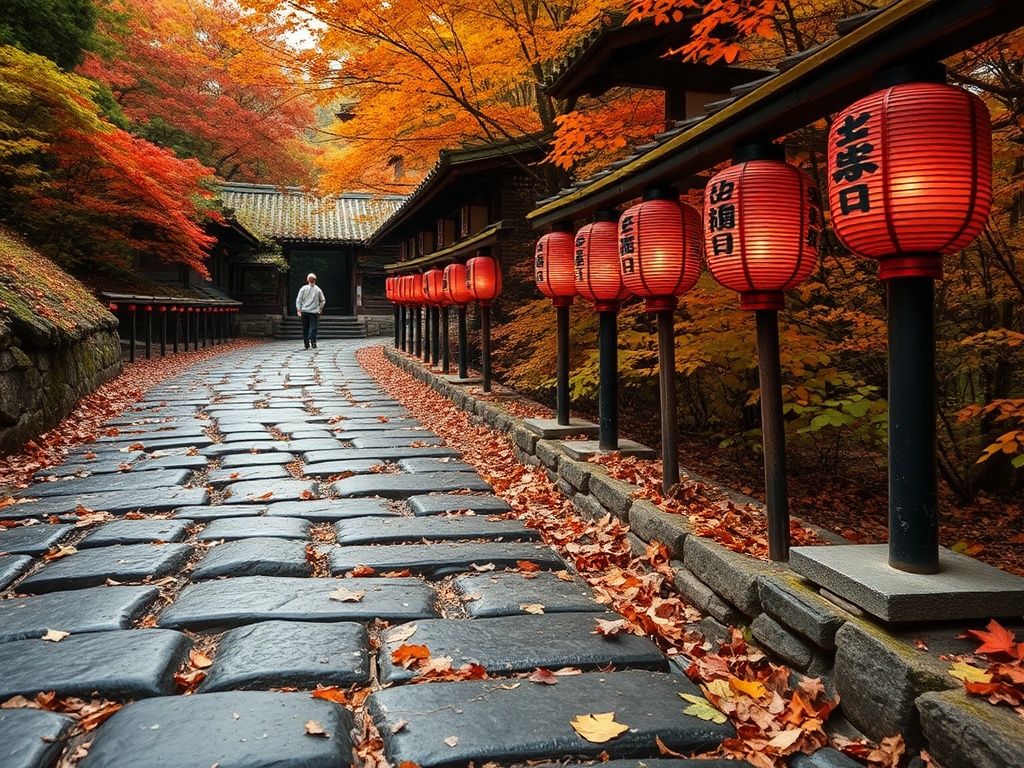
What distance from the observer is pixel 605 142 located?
9.25 metres

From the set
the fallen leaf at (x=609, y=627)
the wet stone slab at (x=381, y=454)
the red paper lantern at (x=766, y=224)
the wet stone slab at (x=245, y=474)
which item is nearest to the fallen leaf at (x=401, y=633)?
the fallen leaf at (x=609, y=627)

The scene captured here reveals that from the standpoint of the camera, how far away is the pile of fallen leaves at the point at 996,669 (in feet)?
7.30

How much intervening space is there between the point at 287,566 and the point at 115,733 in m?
1.80

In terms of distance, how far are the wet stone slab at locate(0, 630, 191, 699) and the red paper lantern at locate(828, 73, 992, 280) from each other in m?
3.52

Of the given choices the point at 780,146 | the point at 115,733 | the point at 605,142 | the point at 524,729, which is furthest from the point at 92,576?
the point at 605,142

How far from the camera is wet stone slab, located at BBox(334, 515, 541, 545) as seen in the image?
16.6 ft

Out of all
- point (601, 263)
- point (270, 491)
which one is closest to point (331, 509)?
point (270, 491)

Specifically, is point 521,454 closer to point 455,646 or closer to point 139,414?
point 455,646

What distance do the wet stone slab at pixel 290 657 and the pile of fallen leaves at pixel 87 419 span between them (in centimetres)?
411

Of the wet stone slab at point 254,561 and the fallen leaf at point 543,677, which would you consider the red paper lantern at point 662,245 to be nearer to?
the fallen leaf at point 543,677

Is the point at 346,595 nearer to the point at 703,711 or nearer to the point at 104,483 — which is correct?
the point at 703,711

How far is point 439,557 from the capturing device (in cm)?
468

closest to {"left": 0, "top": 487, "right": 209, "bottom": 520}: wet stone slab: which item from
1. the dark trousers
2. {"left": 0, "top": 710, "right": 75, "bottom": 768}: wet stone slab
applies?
{"left": 0, "top": 710, "right": 75, "bottom": 768}: wet stone slab

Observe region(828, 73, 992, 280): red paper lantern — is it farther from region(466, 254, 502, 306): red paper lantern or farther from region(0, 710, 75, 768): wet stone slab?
region(466, 254, 502, 306): red paper lantern
